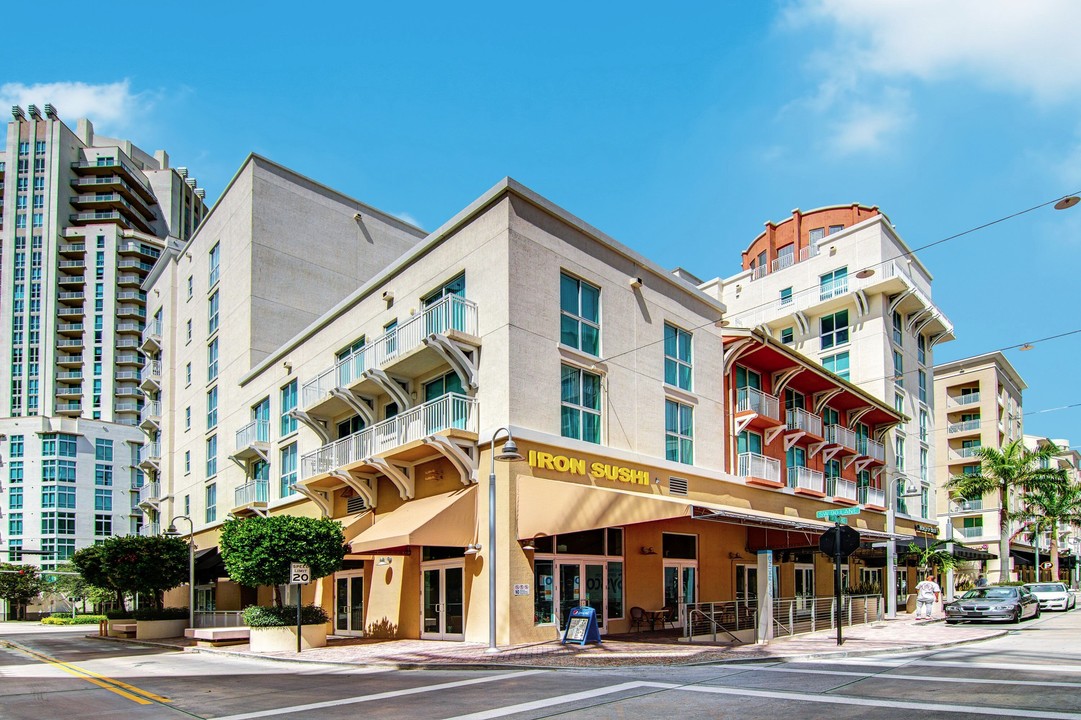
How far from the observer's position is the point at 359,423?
1126 inches

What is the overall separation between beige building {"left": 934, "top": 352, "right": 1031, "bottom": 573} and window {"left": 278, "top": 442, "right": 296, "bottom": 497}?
190 feet

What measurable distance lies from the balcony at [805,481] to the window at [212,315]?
91.5 feet

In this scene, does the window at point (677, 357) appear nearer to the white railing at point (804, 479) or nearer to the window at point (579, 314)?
the window at point (579, 314)

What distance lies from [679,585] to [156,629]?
18832mm

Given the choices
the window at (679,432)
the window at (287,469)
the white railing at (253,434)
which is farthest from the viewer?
the white railing at (253,434)

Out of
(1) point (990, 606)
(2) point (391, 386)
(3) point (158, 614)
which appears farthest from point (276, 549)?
(1) point (990, 606)

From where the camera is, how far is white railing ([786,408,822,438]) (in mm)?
32609

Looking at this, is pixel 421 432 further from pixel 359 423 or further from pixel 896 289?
pixel 896 289

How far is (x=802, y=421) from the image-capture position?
108 ft

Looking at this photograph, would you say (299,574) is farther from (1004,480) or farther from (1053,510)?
(1053,510)

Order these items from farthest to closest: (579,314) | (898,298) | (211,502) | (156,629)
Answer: (898,298) < (211,502) < (156,629) < (579,314)

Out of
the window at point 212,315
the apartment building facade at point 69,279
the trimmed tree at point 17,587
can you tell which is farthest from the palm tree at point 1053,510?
the apartment building facade at point 69,279

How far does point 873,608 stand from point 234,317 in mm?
29167

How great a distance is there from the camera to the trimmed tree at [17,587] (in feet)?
232
